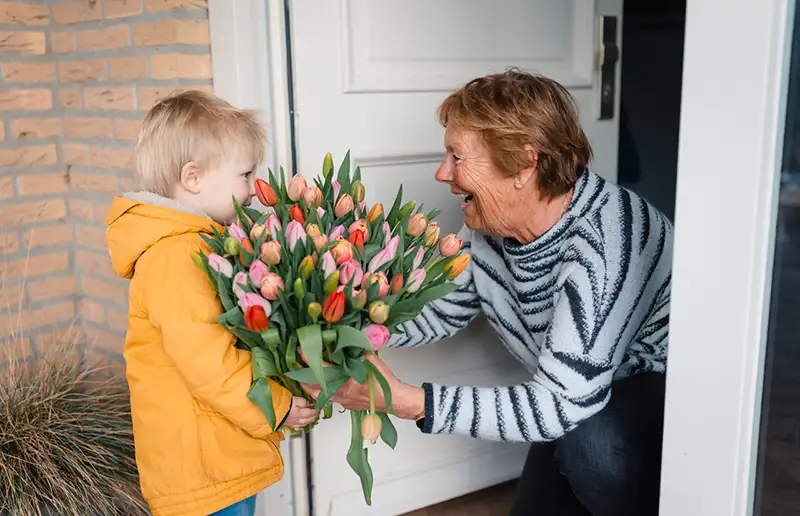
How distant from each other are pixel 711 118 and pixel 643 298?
0.57 meters

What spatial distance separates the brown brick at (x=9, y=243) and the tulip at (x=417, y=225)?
59.6 inches

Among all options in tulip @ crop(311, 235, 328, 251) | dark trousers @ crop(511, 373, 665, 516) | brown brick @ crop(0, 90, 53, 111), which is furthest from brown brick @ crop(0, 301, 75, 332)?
dark trousers @ crop(511, 373, 665, 516)

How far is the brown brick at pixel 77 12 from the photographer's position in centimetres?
221

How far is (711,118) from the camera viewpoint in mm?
1125

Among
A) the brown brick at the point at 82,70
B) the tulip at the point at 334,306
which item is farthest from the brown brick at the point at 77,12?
the tulip at the point at 334,306

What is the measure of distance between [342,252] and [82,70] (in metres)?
1.53

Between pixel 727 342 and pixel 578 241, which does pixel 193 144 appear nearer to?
pixel 578 241

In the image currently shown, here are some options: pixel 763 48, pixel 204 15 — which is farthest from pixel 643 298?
pixel 204 15

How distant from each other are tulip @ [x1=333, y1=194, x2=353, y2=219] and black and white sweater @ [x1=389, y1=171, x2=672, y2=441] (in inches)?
12.1

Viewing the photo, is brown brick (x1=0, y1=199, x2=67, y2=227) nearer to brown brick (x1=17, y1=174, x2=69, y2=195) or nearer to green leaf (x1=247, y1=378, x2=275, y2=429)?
brown brick (x1=17, y1=174, x2=69, y2=195)

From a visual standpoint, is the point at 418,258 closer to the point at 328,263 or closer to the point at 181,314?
the point at 328,263

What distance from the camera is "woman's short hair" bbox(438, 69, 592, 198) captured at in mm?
1571

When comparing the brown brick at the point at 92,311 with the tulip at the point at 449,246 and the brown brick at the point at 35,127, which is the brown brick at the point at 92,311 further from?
the tulip at the point at 449,246

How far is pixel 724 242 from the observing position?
113 cm
